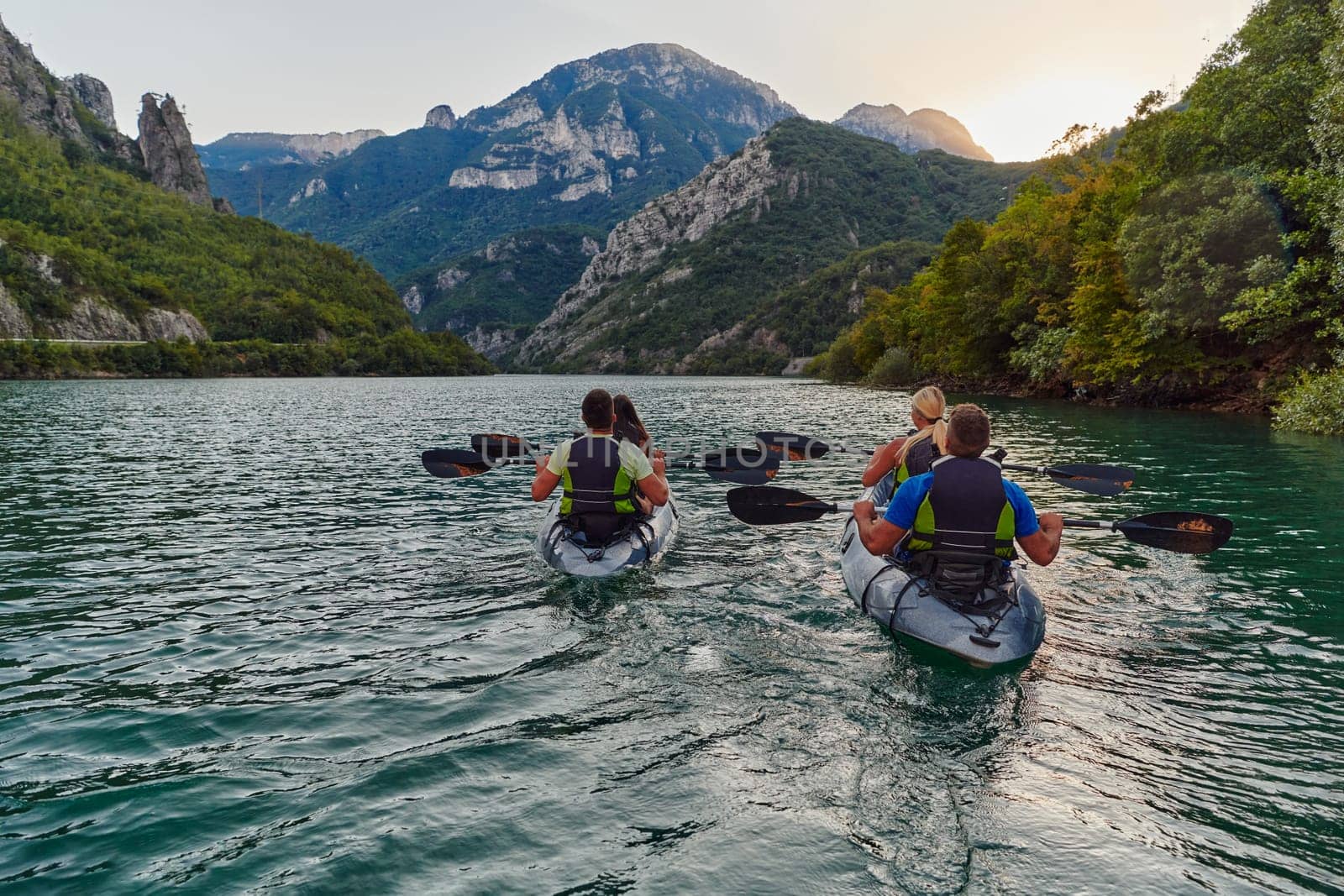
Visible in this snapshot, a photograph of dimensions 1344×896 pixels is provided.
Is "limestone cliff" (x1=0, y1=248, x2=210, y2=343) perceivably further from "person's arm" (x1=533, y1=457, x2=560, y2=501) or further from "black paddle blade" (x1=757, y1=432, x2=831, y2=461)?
"person's arm" (x1=533, y1=457, x2=560, y2=501)

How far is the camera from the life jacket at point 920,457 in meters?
9.27

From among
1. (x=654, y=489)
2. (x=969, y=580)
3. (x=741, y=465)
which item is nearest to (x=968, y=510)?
(x=969, y=580)

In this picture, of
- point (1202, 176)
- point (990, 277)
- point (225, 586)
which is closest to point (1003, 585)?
point (225, 586)

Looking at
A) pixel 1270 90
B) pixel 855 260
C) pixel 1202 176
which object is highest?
pixel 855 260

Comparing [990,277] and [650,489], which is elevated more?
[990,277]

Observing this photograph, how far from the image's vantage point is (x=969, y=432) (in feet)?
22.8

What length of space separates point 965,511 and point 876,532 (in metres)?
0.85

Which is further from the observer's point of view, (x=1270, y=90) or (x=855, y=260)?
(x=855, y=260)

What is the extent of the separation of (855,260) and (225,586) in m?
175

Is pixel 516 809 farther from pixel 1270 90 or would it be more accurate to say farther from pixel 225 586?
pixel 1270 90

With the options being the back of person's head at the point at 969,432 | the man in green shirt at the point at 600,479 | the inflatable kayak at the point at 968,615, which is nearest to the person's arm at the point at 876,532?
the inflatable kayak at the point at 968,615

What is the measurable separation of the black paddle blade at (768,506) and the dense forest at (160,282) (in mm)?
114946

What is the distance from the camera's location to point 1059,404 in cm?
4447

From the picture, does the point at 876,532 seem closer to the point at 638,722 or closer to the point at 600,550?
the point at 638,722
